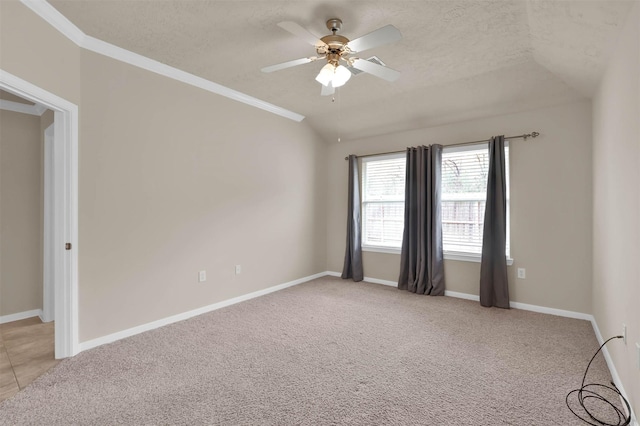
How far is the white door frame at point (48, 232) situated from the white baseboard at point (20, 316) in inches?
10.9

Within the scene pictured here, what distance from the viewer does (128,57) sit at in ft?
9.54

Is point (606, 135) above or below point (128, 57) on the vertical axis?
below

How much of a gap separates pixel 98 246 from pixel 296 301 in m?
2.20

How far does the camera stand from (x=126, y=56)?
9.48ft

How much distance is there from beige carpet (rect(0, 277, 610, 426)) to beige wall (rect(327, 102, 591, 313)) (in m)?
0.38

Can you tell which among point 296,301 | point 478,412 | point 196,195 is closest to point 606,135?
point 478,412

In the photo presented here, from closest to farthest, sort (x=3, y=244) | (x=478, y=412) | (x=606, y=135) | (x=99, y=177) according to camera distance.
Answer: (x=478, y=412) < (x=606, y=135) < (x=99, y=177) < (x=3, y=244)

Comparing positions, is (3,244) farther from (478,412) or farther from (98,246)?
(478,412)

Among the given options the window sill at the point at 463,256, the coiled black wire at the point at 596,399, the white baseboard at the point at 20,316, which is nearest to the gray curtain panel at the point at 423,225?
the window sill at the point at 463,256

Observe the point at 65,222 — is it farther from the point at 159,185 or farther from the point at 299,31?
the point at 299,31

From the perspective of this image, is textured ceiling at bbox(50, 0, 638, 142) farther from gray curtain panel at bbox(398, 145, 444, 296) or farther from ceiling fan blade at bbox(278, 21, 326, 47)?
gray curtain panel at bbox(398, 145, 444, 296)

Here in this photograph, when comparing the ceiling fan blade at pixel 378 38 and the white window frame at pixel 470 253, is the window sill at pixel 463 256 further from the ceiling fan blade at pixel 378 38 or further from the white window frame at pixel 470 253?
the ceiling fan blade at pixel 378 38

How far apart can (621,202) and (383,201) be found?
10.1 feet

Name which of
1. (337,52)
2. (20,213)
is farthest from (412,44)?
(20,213)
